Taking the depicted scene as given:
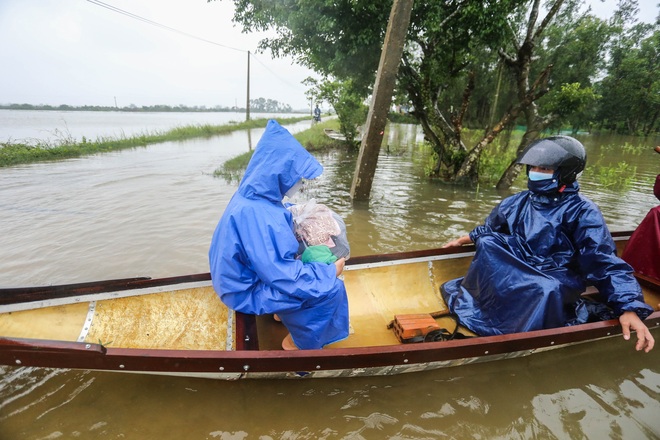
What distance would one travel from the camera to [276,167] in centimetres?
189

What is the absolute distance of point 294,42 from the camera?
778 cm

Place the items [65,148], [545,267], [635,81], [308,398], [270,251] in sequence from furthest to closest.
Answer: [635,81] → [65,148] → [545,267] → [308,398] → [270,251]

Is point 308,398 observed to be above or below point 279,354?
below

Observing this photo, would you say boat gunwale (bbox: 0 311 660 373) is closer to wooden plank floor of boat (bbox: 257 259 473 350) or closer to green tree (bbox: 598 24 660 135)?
wooden plank floor of boat (bbox: 257 259 473 350)

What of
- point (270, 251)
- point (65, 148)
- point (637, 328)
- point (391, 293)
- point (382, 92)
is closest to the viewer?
point (270, 251)

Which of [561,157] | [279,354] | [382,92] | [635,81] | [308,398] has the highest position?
[635,81]

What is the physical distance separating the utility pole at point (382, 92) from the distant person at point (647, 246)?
443 centimetres

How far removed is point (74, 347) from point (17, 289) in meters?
1.15

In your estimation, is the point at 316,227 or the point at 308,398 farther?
the point at 308,398

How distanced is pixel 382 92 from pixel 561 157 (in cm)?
448

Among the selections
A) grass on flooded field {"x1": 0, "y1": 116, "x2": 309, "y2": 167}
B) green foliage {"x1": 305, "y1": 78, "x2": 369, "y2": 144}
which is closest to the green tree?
green foliage {"x1": 305, "y1": 78, "x2": 369, "y2": 144}

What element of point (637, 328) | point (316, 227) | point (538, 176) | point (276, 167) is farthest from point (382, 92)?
point (637, 328)

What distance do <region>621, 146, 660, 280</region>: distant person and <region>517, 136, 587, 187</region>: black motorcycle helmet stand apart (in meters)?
1.55

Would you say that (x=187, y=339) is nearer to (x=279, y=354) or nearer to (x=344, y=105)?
(x=279, y=354)
